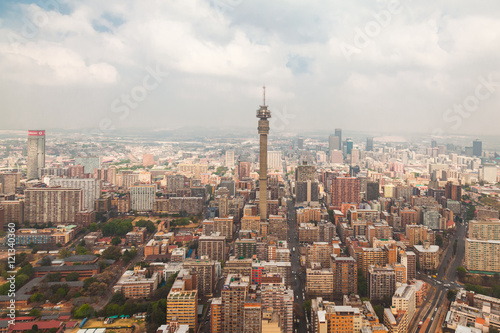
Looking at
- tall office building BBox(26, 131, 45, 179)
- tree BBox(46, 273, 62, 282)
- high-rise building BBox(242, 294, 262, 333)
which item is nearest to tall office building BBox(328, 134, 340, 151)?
tall office building BBox(26, 131, 45, 179)

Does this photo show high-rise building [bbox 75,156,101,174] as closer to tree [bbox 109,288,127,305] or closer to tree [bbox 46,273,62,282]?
tree [bbox 46,273,62,282]

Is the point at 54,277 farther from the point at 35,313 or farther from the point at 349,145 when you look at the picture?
the point at 349,145

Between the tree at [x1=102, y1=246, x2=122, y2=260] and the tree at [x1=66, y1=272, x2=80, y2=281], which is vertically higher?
the tree at [x1=102, y1=246, x2=122, y2=260]

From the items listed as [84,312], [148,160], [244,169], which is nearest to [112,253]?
[84,312]

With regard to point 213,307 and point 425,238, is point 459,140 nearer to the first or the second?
point 425,238

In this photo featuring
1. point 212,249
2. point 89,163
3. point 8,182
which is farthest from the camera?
point 89,163

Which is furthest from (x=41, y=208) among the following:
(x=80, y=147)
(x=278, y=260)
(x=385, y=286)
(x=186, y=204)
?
(x=385, y=286)
